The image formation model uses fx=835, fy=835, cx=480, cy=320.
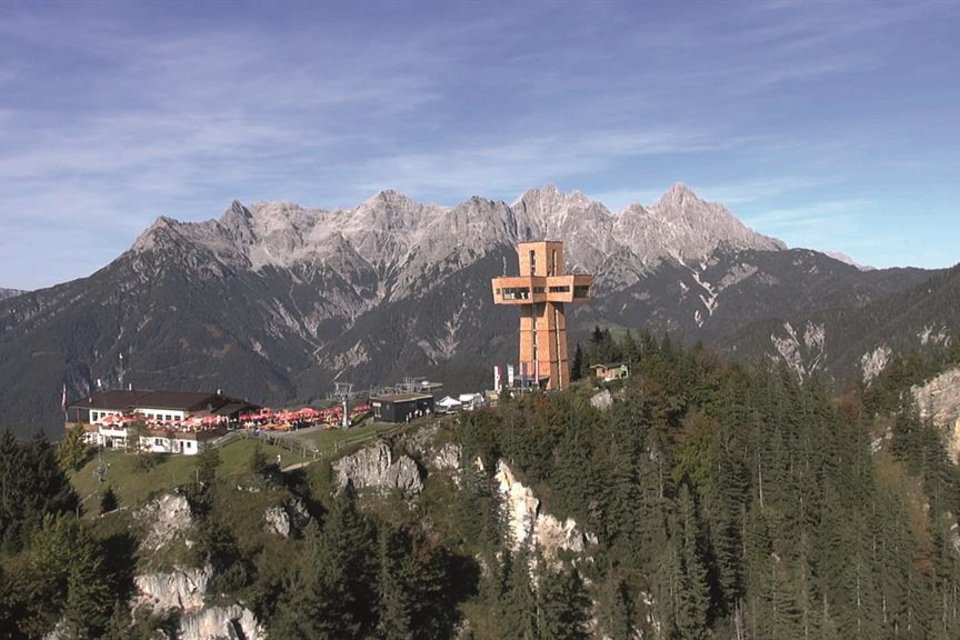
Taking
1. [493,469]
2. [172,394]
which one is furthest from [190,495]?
[172,394]

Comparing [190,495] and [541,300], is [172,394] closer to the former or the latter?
[190,495]

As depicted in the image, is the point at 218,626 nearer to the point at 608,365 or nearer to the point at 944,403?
the point at 608,365

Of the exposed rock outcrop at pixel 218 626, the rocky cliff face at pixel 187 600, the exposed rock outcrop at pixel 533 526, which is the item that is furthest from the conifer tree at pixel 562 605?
the rocky cliff face at pixel 187 600

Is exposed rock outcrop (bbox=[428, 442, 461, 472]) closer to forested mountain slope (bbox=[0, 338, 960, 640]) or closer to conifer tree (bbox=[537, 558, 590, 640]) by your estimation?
forested mountain slope (bbox=[0, 338, 960, 640])

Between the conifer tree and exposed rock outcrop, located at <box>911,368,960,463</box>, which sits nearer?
the conifer tree

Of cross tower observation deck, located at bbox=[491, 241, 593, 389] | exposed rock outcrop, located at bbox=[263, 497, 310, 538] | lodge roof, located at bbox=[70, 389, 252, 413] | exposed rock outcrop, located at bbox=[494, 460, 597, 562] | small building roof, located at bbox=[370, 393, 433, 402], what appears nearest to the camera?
exposed rock outcrop, located at bbox=[263, 497, 310, 538]

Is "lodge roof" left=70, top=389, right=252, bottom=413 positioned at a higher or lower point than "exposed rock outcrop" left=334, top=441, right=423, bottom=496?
higher

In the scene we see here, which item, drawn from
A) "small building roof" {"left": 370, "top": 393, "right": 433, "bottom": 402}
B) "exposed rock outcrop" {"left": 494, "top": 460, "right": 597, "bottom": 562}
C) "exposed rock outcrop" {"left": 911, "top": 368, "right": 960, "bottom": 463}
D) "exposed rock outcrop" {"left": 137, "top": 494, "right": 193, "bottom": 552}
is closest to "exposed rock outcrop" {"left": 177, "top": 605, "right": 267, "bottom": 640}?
"exposed rock outcrop" {"left": 137, "top": 494, "right": 193, "bottom": 552}
